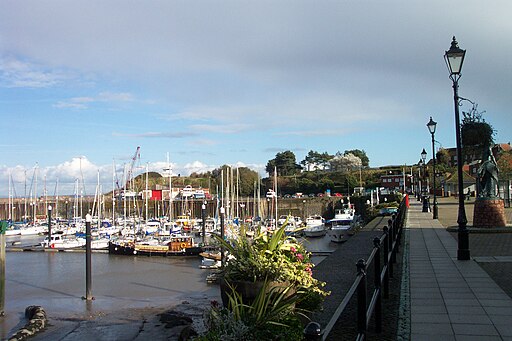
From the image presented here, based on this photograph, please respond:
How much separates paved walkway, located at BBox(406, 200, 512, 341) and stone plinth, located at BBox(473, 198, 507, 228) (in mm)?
7371

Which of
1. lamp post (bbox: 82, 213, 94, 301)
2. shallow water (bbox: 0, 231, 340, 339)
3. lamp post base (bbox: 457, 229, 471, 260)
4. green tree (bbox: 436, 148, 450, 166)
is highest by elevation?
green tree (bbox: 436, 148, 450, 166)

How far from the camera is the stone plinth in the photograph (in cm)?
1841

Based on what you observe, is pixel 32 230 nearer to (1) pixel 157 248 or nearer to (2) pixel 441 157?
(1) pixel 157 248

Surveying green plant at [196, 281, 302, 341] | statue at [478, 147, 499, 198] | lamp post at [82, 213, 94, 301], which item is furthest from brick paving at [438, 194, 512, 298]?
lamp post at [82, 213, 94, 301]

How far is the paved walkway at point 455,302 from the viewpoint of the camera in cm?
574

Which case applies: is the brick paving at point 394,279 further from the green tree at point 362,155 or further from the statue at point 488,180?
the green tree at point 362,155

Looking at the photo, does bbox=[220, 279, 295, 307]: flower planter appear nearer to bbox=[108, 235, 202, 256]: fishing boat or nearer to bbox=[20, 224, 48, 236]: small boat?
bbox=[108, 235, 202, 256]: fishing boat

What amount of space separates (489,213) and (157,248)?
28.8 metres

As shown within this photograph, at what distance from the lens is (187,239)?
42.8 m

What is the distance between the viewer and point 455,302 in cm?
732

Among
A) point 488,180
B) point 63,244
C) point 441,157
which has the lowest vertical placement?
point 63,244

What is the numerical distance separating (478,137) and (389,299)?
19236 mm

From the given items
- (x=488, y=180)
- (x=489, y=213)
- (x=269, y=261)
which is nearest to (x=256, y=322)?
(x=269, y=261)

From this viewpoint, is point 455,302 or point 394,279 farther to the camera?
point 394,279
